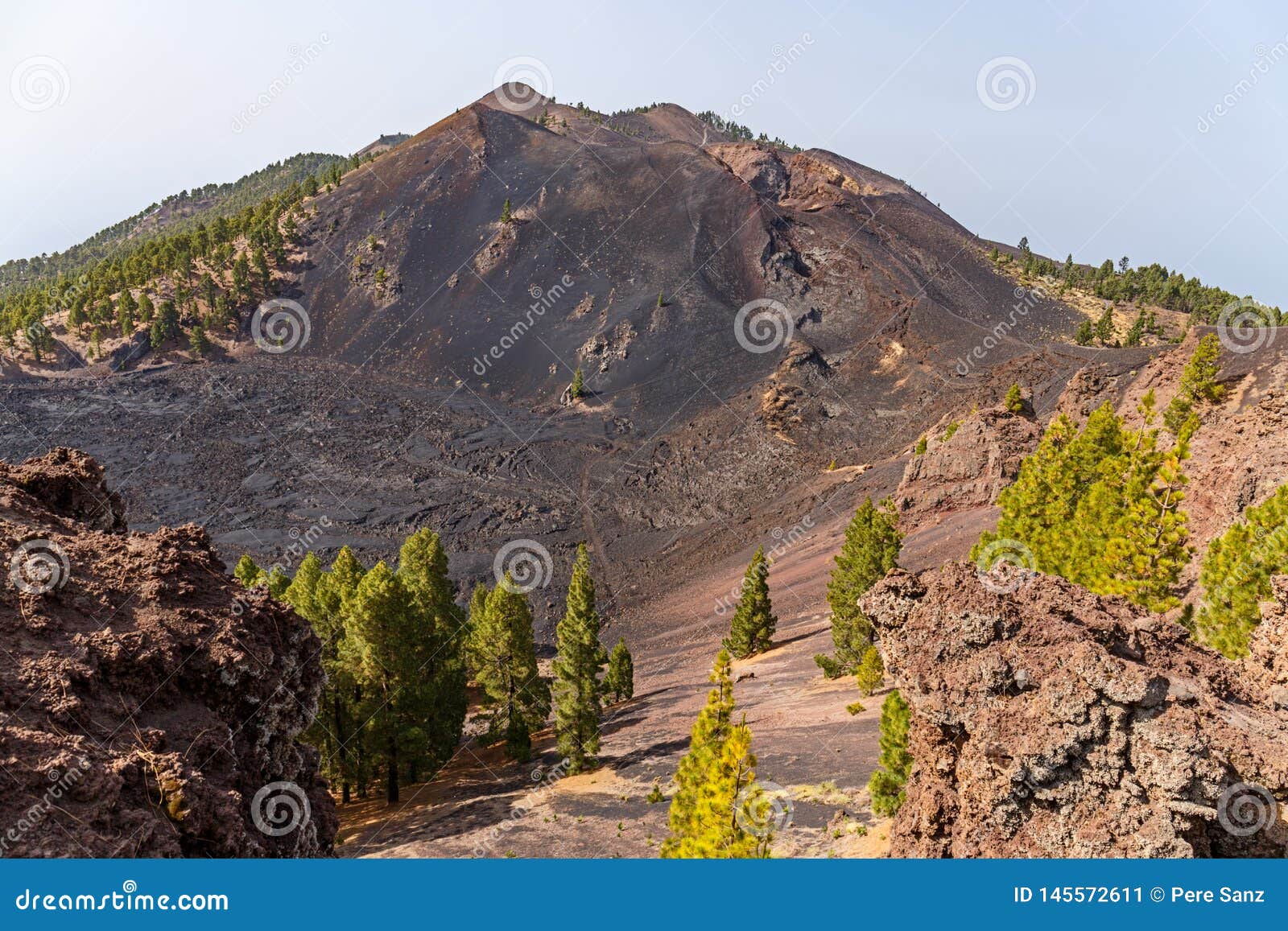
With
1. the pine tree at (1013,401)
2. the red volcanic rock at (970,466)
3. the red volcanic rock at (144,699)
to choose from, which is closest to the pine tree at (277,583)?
the red volcanic rock at (144,699)

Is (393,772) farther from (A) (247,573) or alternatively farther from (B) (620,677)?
(A) (247,573)

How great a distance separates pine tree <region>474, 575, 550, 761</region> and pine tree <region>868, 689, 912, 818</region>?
17.7m

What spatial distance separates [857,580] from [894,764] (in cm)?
1817

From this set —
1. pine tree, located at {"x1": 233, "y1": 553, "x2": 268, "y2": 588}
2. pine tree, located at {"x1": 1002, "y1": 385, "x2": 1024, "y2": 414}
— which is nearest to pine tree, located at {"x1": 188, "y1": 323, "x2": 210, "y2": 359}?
pine tree, located at {"x1": 233, "y1": 553, "x2": 268, "y2": 588}

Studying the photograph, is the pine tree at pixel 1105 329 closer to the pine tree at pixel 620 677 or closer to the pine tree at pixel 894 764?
the pine tree at pixel 620 677

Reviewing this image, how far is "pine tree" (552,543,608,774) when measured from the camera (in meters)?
31.0

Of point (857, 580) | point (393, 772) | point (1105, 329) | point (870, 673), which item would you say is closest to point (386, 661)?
point (393, 772)

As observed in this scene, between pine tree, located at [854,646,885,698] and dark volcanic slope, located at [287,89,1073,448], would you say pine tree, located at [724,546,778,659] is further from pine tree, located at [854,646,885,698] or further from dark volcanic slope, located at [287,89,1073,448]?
dark volcanic slope, located at [287,89,1073,448]

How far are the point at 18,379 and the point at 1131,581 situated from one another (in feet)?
352

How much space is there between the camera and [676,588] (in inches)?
2395

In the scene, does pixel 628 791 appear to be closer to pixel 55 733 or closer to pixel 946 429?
pixel 55 733

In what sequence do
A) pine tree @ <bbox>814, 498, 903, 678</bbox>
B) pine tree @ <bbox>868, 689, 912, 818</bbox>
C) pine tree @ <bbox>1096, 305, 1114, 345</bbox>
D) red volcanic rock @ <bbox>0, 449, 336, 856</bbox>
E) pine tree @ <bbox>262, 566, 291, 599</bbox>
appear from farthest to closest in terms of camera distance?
pine tree @ <bbox>1096, 305, 1114, 345</bbox> → pine tree @ <bbox>262, 566, 291, 599</bbox> → pine tree @ <bbox>814, 498, 903, 678</bbox> → pine tree @ <bbox>868, 689, 912, 818</bbox> → red volcanic rock @ <bbox>0, 449, 336, 856</bbox>

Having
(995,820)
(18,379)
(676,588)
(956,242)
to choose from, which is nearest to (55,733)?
(995,820)

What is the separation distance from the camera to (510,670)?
113 ft
